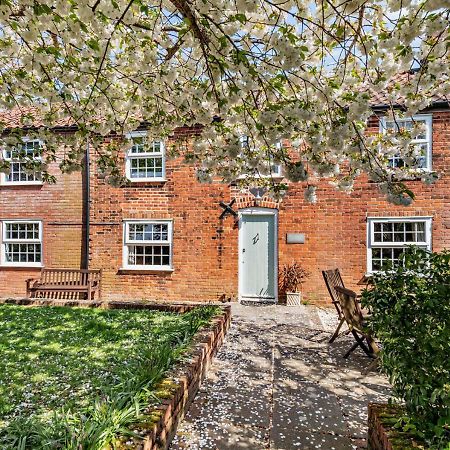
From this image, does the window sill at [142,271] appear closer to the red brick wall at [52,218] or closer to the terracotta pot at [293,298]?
the red brick wall at [52,218]

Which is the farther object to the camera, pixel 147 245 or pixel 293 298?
pixel 147 245

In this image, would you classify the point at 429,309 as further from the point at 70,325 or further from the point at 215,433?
the point at 70,325

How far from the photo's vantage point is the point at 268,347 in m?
5.38

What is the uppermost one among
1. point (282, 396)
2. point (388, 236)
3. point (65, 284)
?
point (388, 236)

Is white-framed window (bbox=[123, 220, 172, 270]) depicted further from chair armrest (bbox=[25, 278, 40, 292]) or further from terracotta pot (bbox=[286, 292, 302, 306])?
terracotta pot (bbox=[286, 292, 302, 306])

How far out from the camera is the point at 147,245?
987 centimetres

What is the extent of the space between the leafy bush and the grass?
6.05 feet

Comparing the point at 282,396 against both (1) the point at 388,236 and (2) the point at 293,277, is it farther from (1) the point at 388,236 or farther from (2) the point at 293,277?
(1) the point at 388,236

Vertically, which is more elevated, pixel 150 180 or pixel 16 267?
pixel 150 180

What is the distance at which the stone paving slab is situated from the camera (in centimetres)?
292

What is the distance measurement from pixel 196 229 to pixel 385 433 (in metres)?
7.64

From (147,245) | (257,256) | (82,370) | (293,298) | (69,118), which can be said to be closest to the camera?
(82,370)

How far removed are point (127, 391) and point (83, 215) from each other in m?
8.22

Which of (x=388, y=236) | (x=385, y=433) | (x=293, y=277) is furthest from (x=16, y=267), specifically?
(x=385, y=433)
